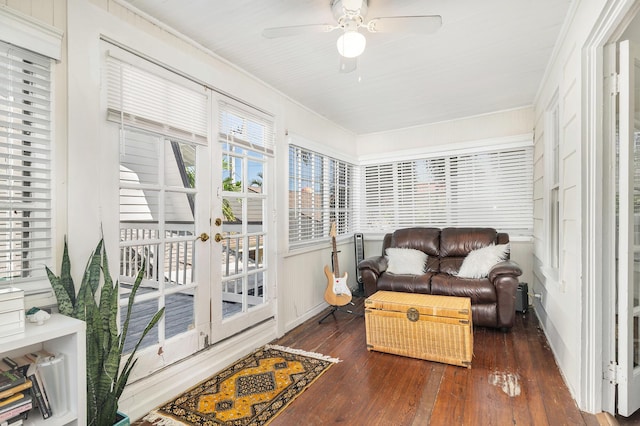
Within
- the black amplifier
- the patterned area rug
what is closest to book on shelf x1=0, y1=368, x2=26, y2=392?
the patterned area rug

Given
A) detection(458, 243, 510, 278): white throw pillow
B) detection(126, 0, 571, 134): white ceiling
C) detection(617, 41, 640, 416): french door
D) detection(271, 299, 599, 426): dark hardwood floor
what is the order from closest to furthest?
detection(617, 41, 640, 416): french door < detection(271, 299, 599, 426): dark hardwood floor < detection(126, 0, 571, 134): white ceiling < detection(458, 243, 510, 278): white throw pillow

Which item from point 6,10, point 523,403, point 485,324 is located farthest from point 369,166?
point 6,10

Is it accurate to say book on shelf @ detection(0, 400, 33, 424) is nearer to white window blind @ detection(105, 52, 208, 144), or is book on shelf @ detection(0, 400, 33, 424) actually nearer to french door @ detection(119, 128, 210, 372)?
french door @ detection(119, 128, 210, 372)

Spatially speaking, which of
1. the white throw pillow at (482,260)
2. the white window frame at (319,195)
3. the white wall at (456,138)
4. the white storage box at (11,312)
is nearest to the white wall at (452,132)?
the white wall at (456,138)

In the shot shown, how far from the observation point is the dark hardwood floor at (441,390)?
185cm

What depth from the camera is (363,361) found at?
8.53 feet

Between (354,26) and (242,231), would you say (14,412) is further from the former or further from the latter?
(354,26)

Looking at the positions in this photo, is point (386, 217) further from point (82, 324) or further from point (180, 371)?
point (82, 324)

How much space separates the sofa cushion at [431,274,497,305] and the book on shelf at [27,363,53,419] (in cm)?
306

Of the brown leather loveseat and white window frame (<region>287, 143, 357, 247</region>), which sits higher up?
white window frame (<region>287, 143, 357, 247</region>)

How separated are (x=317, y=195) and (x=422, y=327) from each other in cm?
205

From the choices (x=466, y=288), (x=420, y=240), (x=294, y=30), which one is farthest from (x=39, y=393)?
(x=420, y=240)

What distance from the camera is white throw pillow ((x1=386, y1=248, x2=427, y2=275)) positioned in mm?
3676

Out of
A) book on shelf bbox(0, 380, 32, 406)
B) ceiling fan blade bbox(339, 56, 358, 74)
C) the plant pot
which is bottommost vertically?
the plant pot
